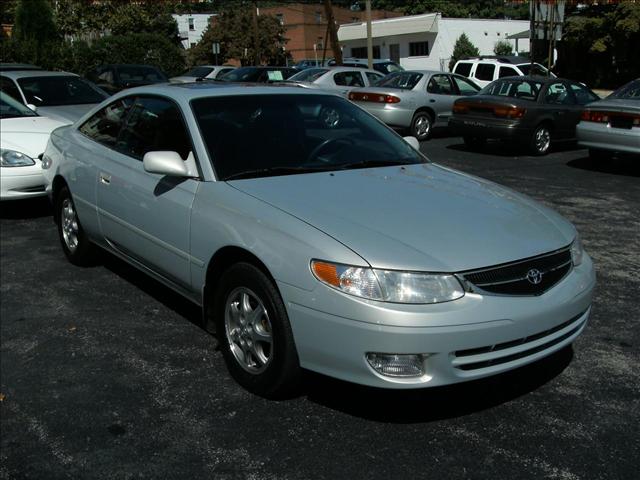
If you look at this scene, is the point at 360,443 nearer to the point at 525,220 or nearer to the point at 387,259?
the point at 387,259

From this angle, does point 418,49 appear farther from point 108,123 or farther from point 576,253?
point 576,253

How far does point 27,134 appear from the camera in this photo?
799 cm

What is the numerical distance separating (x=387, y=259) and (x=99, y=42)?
3468 cm

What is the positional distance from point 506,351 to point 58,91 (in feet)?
31.4

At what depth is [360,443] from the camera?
323 centimetres

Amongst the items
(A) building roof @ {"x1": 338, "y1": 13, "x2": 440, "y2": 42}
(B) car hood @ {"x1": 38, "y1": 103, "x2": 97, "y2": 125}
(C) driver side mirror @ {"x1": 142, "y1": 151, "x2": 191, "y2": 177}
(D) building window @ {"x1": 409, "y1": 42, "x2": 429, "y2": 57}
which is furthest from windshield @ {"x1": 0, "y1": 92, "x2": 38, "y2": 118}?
(D) building window @ {"x1": 409, "y1": 42, "x2": 429, "y2": 57}

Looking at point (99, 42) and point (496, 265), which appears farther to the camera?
point (99, 42)

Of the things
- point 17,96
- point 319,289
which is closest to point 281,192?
point 319,289

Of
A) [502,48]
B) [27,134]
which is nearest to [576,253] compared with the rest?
[27,134]

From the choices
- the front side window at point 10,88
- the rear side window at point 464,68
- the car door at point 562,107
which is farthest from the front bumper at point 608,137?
the rear side window at point 464,68

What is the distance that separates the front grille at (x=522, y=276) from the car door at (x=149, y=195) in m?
1.71

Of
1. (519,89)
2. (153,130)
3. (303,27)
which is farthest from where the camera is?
(303,27)

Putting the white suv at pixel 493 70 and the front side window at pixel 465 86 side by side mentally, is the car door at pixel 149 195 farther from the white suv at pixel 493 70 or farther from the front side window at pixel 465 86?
the white suv at pixel 493 70

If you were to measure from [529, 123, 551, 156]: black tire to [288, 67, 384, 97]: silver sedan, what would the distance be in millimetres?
5814
